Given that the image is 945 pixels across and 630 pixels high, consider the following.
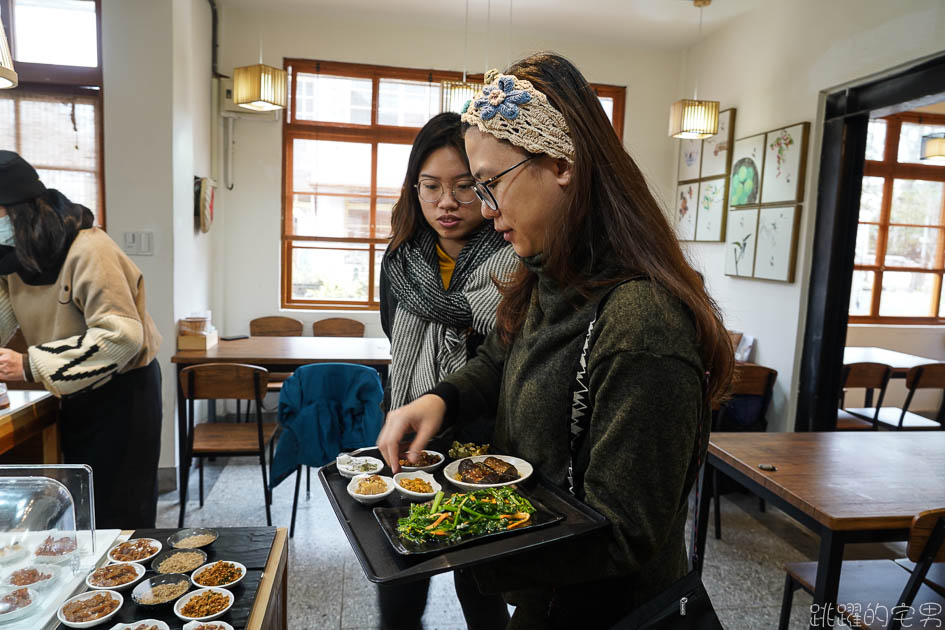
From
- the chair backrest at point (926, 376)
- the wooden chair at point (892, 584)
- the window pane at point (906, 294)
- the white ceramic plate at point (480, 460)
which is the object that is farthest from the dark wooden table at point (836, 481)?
the window pane at point (906, 294)

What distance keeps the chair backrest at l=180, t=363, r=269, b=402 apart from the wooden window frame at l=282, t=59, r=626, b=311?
2.39m

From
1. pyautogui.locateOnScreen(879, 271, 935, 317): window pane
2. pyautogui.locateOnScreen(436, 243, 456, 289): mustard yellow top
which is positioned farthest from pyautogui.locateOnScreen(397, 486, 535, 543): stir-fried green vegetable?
pyautogui.locateOnScreen(879, 271, 935, 317): window pane

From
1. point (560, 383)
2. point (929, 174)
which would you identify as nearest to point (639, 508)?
point (560, 383)

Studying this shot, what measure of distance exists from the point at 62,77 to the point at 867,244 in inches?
244

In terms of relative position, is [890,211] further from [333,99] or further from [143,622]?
[143,622]

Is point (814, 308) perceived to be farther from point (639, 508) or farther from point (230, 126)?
point (230, 126)

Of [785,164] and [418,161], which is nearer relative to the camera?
[418,161]

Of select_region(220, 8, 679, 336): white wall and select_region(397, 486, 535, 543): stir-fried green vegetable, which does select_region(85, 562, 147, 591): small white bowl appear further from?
select_region(220, 8, 679, 336): white wall

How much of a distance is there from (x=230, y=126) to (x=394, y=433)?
14.5ft

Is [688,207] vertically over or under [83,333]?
over

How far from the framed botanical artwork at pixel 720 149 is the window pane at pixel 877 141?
159 cm

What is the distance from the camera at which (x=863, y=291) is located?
17.6 ft

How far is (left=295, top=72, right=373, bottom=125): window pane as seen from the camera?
496 cm

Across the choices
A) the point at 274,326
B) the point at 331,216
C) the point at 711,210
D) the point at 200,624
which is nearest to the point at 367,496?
the point at 200,624
